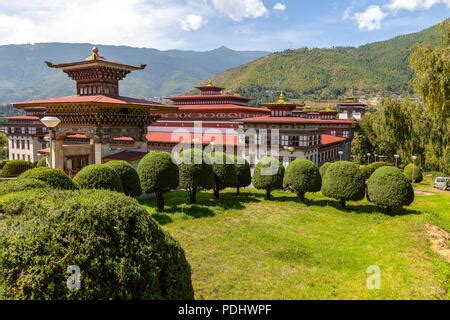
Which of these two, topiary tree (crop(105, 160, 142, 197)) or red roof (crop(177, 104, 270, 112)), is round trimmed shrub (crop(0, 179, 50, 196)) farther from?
red roof (crop(177, 104, 270, 112))

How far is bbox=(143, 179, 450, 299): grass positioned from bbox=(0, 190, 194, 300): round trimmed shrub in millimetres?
5943

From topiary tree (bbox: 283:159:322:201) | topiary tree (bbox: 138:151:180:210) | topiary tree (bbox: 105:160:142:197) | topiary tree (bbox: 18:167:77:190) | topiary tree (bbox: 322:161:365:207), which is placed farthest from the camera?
topiary tree (bbox: 283:159:322:201)

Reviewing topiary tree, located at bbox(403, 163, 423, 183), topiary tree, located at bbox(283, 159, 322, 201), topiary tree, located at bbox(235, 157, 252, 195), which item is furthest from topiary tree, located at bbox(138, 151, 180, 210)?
topiary tree, located at bbox(403, 163, 423, 183)

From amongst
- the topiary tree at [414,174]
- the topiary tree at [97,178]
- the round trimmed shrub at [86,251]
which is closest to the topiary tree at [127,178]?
the topiary tree at [97,178]

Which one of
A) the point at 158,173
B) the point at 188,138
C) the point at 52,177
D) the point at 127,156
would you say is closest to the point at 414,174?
the point at 188,138

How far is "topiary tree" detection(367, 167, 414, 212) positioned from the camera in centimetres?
2095

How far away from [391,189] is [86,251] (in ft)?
66.1

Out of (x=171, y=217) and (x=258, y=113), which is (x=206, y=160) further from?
(x=258, y=113)

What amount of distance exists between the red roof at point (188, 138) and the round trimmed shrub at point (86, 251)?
1209 inches

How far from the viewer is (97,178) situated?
16859 millimetres

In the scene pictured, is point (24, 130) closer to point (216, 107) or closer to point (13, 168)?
point (13, 168)

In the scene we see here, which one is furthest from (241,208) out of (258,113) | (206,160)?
(258,113)

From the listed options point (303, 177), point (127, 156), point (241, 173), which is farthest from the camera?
point (127, 156)
